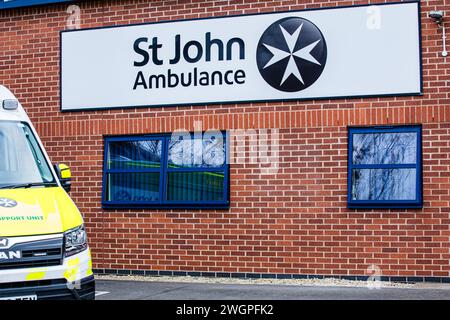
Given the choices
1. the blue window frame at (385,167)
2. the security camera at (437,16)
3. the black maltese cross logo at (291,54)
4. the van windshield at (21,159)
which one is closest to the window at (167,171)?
the black maltese cross logo at (291,54)

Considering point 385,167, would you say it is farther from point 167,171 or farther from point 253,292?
point 167,171

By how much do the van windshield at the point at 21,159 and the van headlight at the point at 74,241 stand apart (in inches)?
34.5

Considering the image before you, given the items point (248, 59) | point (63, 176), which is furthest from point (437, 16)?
point (63, 176)

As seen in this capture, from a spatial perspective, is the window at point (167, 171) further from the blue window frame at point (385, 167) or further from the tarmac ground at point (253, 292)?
the blue window frame at point (385, 167)

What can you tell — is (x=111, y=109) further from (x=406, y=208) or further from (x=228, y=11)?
(x=406, y=208)

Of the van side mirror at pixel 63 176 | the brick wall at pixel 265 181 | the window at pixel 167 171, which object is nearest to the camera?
the van side mirror at pixel 63 176

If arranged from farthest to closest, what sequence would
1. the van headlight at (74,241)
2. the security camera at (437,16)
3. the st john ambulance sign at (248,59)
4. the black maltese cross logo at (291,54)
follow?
the black maltese cross logo at (291,54), the st john ambulance sign at (248,59), the security camera at (437,16), the van headlight at (74,241)

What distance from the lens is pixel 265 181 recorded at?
12.9m

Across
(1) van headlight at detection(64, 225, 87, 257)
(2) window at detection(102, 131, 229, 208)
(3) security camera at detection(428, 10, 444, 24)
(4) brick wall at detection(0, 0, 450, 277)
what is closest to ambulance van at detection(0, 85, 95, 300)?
(1) van headlight at detection(64, 225, 87, 257)

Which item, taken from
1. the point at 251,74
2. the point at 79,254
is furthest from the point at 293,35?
the point at 79,254

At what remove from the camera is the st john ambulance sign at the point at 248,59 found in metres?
12.4

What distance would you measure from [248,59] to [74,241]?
619 centimetres

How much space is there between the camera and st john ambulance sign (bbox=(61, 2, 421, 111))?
40.8ft

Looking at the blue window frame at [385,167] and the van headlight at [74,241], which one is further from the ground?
the blue window frame at [385,167]
